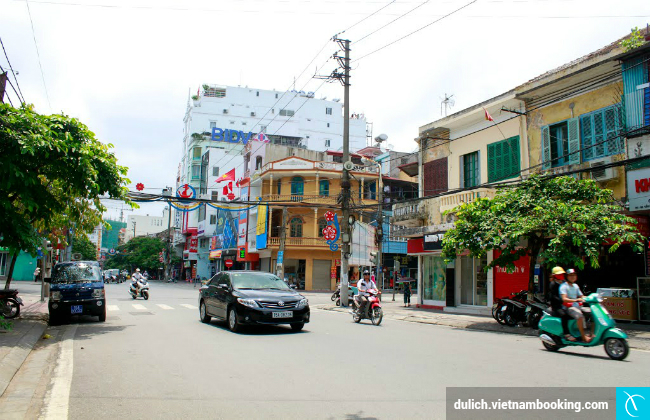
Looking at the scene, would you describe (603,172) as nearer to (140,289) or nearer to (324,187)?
(140,289)

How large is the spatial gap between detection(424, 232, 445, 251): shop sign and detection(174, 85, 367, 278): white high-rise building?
4986cm

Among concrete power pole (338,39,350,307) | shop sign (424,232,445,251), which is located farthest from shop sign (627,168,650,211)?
concrete power pole (338,39,350,307)

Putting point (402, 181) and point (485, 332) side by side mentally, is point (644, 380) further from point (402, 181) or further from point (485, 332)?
point (402, 181)

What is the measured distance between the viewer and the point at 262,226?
47406 mm

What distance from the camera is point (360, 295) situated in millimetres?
15180

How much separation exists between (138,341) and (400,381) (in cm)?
642

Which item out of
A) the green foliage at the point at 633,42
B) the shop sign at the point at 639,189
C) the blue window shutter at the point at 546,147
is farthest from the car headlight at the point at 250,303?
the green foliage at the point at 633,42

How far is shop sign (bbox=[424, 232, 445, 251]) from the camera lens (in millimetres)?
22203

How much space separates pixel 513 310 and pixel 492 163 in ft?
23.9

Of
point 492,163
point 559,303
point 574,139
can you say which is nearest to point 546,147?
point 574,139

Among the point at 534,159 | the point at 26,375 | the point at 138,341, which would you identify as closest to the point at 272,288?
the point at 138,341

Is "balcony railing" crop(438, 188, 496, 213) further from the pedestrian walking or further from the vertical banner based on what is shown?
the vertical banner

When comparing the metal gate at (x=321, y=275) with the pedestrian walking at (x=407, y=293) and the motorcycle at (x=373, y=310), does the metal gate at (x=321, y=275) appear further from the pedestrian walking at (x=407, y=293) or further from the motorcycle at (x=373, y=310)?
the motorcycle at (x=373, y=310)

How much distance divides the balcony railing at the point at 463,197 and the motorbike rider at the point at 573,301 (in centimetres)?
979
